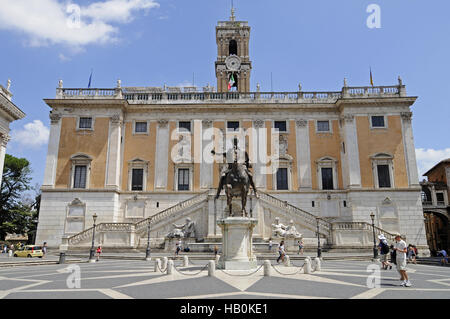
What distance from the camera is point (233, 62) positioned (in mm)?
47188

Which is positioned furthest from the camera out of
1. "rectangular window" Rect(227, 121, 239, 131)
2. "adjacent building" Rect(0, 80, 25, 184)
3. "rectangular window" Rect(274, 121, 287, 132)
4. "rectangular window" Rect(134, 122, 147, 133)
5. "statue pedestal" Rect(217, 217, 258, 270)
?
"rectangular window" Rect(134, 122, 147, 133)

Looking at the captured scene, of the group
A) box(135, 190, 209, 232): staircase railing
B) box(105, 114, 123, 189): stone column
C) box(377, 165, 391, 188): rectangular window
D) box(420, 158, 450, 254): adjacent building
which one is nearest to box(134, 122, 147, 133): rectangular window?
box(105, 114, 123, 189): stone column

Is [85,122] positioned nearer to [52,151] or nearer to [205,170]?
[52,151]

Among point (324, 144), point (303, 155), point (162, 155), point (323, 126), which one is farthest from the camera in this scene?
point (323, 126)

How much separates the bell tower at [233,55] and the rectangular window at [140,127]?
47.1 feet

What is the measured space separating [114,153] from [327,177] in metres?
21.5

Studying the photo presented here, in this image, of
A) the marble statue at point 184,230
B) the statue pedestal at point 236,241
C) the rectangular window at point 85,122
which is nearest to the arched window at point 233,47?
the rectangular window at point 85,122

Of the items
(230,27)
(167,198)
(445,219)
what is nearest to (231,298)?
(167,198)

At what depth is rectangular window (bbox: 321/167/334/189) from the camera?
35.3 metres

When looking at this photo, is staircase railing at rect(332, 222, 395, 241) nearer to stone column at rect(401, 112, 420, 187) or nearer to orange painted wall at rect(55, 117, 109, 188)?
stone column at rect(401, 112, 420, 187)

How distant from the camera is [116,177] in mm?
34406

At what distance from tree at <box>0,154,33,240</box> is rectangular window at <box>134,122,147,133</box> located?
811 inches

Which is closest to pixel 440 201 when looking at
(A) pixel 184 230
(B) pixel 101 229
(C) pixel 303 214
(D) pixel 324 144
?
(D) pixel 324 144
